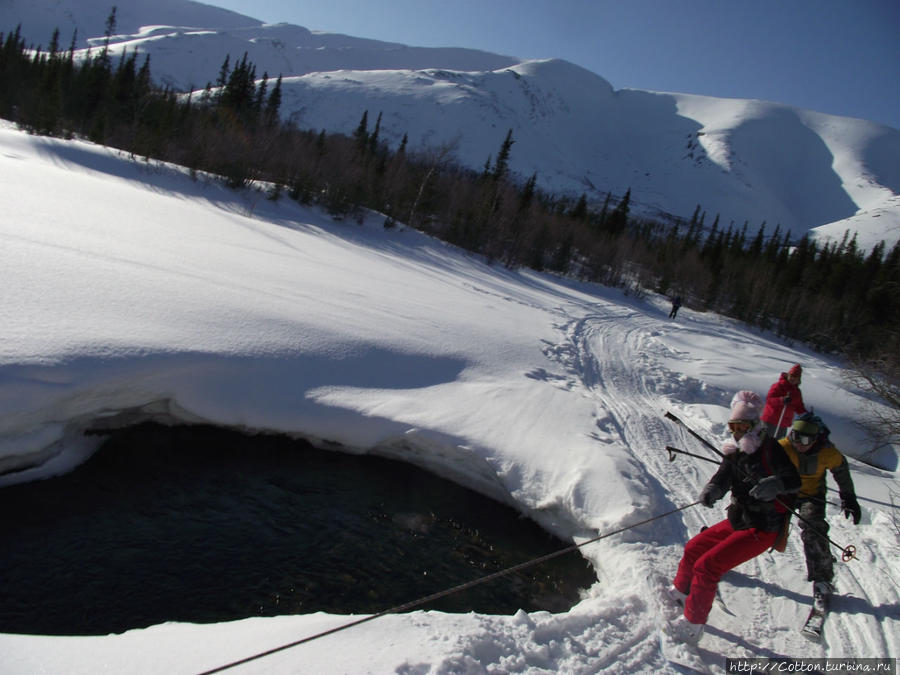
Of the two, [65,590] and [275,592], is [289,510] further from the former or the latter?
[65,590]

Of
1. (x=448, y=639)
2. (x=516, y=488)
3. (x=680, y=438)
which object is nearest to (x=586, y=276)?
(x=680, y=438)

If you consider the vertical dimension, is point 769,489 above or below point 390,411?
above

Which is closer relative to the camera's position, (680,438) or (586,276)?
(680,438)

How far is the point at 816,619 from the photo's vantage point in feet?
15.3

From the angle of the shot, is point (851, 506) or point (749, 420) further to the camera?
point (851, 506)

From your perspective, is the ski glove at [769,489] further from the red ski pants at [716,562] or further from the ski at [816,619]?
the ski at [816,619]

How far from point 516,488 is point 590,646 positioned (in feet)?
9.99

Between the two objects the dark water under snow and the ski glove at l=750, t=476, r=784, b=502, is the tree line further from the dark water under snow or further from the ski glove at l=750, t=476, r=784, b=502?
the dark water under snow

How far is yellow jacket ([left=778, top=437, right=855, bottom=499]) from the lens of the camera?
4828 mm

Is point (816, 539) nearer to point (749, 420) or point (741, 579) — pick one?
point (741, 579)

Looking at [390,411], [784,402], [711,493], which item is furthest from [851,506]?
[390,411]

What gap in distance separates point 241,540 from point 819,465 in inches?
233

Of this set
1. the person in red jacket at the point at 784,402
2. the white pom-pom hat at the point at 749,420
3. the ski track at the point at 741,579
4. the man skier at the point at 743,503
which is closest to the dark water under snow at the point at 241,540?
the ski track at the point at 741,579

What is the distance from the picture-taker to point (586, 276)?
5078 centimetres
